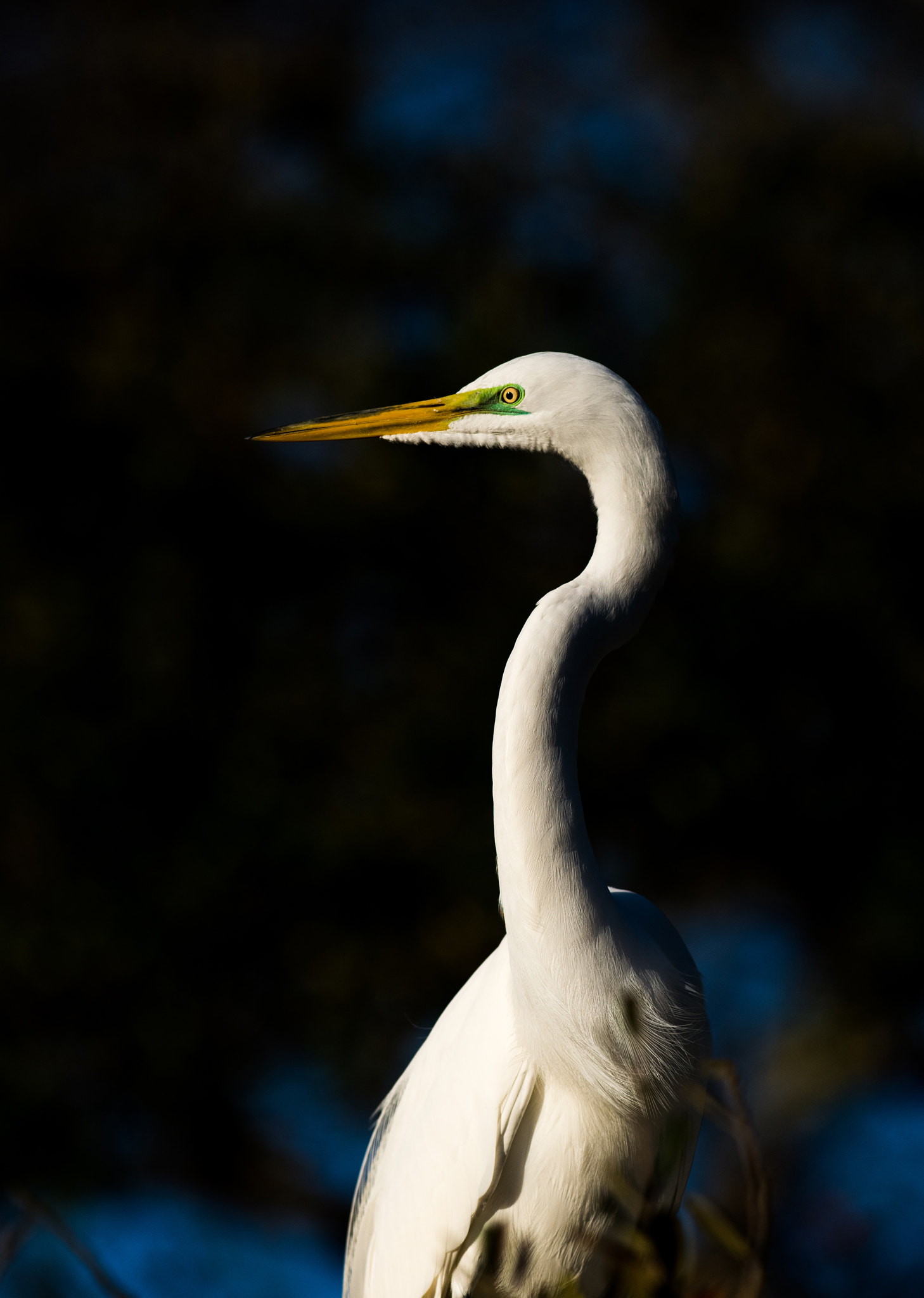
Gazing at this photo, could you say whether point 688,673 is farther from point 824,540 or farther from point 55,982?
point 55,982

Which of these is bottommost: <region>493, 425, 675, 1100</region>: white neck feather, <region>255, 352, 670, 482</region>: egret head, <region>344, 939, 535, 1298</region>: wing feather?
<region>344, 939, 535, 1298</region>: wing feather

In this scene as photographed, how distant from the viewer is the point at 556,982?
3.24 feet

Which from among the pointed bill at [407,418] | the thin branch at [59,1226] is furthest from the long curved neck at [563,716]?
the thin branch at [59,1226]

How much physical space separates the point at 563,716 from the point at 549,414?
0.93 feet

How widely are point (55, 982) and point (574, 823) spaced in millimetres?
3132

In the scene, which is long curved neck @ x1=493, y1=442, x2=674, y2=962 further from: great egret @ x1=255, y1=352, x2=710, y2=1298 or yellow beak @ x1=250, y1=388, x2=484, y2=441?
yellow beak @ x1=250, y1=388, x2=484, y2=441

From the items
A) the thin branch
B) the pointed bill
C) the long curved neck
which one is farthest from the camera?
the pointed bill

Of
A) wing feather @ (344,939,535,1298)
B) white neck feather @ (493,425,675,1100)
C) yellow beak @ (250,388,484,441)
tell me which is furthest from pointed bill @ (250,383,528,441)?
wing feather @ (344,939,535,1298)

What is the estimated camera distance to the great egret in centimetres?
97

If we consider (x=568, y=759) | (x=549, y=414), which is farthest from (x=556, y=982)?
(x=549, y=414)

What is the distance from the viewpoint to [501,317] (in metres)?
3.79

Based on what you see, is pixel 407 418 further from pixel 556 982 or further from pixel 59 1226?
pixel 59 1226

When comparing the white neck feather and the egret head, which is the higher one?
the egret head

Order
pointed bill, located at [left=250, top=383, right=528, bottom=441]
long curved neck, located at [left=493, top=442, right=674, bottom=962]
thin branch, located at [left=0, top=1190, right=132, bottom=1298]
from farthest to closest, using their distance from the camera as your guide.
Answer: pointed bill, located at [left=250, top=383, right=528, bottom=441] < long curved neck, located at [left=493, top=442, right=674, bottom=962] < thin branch, located at [left=0, top=1190, right=132, bottom=1298]
